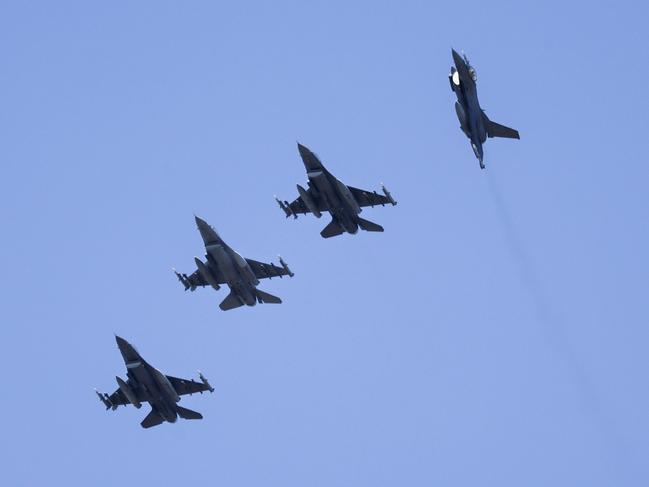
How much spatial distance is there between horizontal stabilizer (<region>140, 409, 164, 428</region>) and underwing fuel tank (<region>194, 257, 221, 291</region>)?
10886 millimetres

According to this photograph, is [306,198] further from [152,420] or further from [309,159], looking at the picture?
[152,420]

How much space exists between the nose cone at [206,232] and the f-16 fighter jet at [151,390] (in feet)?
31.8

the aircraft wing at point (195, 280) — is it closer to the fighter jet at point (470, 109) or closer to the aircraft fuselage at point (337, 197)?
the aircraft fuselage at point (337, 197)

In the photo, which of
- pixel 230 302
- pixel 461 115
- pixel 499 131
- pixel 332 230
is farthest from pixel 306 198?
pixel 499 131

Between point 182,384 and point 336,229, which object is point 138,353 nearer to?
point 182,384

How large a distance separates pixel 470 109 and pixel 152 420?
3447 cm

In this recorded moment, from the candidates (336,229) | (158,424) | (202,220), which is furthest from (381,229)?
(158,424)

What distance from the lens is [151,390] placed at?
132m

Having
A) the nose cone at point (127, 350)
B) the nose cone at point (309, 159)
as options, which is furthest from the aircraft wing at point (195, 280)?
the nose cone at point (309, 159)

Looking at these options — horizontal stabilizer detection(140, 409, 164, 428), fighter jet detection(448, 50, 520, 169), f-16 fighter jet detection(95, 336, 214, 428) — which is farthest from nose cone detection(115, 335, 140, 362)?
fighter jet detection(448, 50, 520, 169)

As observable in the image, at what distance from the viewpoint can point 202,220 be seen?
12862cm

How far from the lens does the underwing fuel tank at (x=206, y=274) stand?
13075 centimetres

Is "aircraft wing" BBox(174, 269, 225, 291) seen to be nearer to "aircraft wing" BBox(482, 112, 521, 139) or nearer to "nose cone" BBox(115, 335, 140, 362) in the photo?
"nose cone" BBox(115, 335, 140, 362)

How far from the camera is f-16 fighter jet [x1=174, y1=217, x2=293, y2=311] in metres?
130
